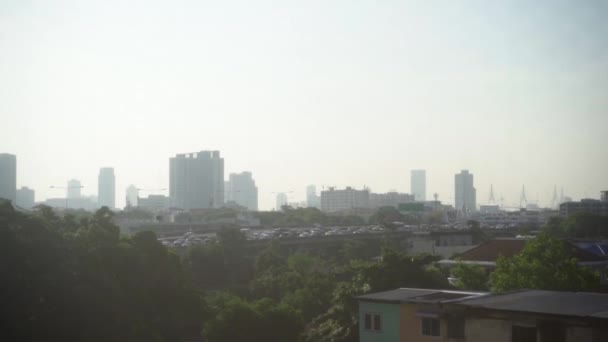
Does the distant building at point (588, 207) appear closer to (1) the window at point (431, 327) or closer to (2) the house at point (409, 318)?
(2) the house at point (409, 318)

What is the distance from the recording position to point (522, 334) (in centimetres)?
888

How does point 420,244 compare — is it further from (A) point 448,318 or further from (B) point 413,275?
(A) point 448,318

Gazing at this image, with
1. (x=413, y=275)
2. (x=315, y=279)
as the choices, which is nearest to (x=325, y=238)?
(x=315, y=279)

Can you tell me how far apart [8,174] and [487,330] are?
68798mm

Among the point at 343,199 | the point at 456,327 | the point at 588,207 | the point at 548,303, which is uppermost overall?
the point at 343,199

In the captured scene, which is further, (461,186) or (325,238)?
(461,186)

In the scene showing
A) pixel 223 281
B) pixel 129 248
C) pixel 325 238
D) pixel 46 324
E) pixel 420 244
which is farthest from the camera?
pixel 325 238

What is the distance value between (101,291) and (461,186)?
172 meters

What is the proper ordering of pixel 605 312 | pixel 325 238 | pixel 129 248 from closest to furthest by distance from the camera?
pixel 605 312 < pixel 129 248 < pixel 325 238

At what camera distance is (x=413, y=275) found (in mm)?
16750

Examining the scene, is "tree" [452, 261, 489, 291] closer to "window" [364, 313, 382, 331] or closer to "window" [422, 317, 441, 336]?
"window" [364, 313, 382, 331]

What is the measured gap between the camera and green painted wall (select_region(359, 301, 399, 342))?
1124cm

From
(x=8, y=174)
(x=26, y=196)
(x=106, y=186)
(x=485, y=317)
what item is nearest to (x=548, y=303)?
(x=485, y=317)

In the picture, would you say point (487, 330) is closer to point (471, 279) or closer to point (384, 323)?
point (384, 323)
